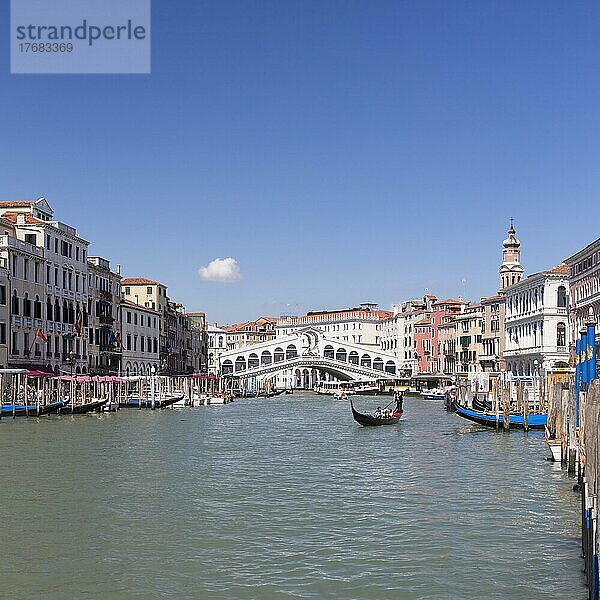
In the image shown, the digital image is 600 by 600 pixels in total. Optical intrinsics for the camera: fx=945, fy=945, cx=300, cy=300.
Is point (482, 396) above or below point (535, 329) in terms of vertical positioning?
below

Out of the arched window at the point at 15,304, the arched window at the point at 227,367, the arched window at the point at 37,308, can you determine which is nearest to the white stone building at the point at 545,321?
the arched window at the point at 37,308

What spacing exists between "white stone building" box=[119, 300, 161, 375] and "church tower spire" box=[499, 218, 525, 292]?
2033cm

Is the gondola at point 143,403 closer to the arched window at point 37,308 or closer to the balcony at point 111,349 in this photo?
the balcony at point 111,349

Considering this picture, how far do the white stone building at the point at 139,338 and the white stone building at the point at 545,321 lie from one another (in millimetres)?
19262

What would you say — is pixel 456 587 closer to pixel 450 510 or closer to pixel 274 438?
pixel 450 510

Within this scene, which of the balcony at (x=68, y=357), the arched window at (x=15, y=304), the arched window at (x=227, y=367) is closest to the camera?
the arched window at (x=15, y=304)

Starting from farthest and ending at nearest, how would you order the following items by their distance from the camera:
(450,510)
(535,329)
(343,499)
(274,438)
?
(535,329), (274,438), (343,499), (450,510)

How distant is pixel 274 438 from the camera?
2303 cm

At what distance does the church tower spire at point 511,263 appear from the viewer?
183ft

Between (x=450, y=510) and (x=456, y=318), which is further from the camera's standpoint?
(x=456, y=318)

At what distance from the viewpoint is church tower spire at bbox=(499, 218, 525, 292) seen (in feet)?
183

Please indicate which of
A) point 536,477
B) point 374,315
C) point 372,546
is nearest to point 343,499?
point 372,546

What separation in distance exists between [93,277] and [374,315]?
50.1 m

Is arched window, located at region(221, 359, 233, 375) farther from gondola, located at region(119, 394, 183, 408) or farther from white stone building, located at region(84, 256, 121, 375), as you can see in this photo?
gondola, located at region(119, 394, 183, 408)
